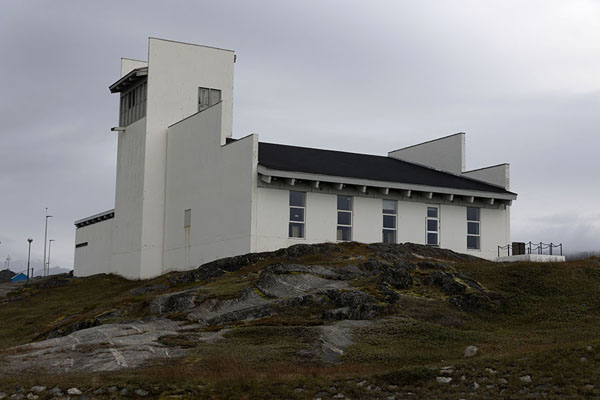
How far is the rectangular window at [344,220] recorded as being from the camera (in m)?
44.4

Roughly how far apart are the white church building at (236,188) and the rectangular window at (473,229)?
0.20 feet

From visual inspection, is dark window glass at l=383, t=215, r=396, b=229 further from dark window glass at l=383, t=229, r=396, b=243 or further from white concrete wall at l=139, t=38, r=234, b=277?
white concrete wall at l=139, t=38, r=234, b=277

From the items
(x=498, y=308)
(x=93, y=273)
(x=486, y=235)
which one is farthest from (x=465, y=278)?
(x=93, y=273)

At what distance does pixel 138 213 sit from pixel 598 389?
129ft

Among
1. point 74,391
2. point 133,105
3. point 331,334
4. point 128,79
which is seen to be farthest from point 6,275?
point 74,391

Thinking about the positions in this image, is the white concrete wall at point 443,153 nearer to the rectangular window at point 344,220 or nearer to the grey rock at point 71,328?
the rectangular window at point 344,220

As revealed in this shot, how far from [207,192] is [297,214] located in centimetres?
607

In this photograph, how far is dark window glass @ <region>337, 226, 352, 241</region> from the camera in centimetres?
4444

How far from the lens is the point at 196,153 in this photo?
1871 inches

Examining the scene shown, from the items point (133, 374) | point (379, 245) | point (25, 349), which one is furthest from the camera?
point (379, 245)

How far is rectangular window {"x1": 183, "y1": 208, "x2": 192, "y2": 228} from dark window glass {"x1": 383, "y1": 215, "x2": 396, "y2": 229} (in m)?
11.8

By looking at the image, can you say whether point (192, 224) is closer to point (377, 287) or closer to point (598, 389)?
point (377, 287)

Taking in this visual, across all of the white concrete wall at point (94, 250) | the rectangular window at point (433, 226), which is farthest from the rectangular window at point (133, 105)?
the rectangular window at point (433, 226)

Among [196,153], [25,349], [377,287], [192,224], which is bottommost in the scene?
[25,349]
